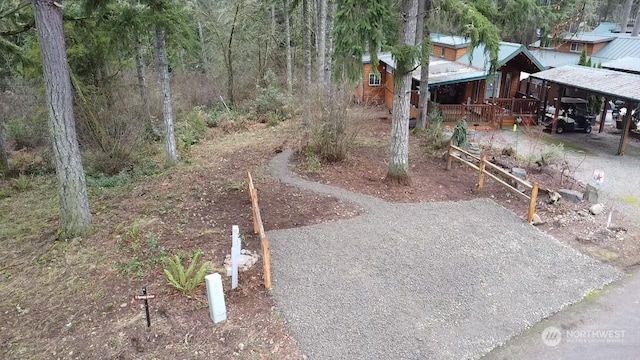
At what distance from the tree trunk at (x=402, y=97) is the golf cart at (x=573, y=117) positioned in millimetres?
11418

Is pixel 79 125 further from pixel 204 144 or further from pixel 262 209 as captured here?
pixel 262 209

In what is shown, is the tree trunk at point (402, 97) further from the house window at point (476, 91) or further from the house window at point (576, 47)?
the house window at point (576, 47)

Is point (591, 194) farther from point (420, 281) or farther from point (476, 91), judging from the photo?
point (476, 91)

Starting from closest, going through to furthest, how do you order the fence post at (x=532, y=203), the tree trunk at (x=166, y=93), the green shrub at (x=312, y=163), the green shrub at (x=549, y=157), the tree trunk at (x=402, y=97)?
the fence post at (x=532, y=203) → the tree trunk at (x=402, y=97) → the tree trunk at (x=166, y=93) → the green shrub at (x=312, y=163) → the green shrub at (x=549, y=157)

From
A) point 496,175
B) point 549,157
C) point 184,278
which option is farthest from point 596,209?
point 184,278

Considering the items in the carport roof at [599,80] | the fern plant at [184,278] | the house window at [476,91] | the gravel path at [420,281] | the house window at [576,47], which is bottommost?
the gravel path at [420,281]

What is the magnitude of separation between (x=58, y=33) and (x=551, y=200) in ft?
34.0

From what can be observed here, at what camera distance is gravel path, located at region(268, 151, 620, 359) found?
509 cm

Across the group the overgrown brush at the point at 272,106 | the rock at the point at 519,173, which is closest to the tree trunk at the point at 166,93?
the overgrown brush at the point at 272,106

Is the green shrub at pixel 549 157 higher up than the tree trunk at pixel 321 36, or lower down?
lower down

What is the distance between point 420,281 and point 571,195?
578 cm

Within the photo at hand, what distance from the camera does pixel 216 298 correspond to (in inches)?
199

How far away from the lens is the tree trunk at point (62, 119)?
20.6 ft

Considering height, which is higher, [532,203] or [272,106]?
[272,106]
